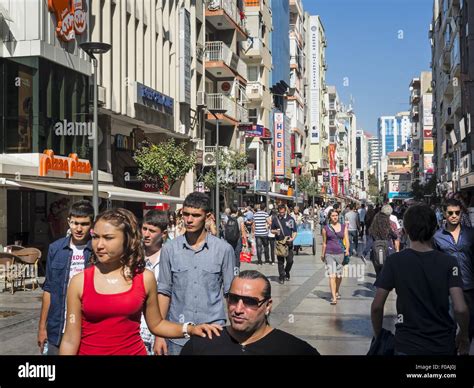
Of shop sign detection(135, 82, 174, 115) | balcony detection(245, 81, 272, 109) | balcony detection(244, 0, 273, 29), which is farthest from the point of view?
balcony detection(245, 81, 272, 109)

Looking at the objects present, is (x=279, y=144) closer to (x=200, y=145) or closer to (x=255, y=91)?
(x=255, y=91)

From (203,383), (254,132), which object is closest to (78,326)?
(203,383)

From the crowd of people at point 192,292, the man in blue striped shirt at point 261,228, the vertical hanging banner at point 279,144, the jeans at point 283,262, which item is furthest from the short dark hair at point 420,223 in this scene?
the vertical hanging banner at point 279,144

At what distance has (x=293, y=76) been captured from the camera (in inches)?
2574

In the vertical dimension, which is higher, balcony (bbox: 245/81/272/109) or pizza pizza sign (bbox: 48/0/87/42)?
balcony (bbox: 245/81/272/109)

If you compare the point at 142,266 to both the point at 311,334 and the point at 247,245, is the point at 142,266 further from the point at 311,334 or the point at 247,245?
the point at 247,245

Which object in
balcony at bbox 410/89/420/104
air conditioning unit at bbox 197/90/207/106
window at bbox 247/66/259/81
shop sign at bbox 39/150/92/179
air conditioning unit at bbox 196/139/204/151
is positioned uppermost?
balcony at bbox 410/89/420/104

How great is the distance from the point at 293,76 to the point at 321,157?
87.9 feet

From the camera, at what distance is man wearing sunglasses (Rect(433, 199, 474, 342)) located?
5.16m

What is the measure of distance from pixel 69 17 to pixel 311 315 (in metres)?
11.9

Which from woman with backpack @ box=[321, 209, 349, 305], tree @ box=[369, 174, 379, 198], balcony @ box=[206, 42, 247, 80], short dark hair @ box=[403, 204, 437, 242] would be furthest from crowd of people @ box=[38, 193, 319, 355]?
tree @ box=[369, 174, 379, 198]

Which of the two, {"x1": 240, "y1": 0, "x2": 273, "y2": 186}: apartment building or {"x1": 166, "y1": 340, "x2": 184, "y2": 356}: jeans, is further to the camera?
{"x1": 240, "y1": 0, "x2": 273, "y2": 186}: apartment building

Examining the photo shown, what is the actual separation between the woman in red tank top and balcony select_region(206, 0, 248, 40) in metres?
32.2

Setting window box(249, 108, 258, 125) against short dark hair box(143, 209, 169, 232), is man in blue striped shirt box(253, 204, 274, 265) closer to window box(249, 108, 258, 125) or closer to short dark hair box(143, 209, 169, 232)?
short dark hair box(143, 209, 169, 232)
